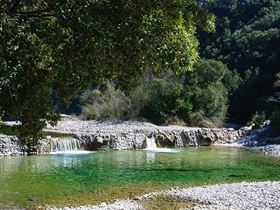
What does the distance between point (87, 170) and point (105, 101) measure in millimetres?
37042

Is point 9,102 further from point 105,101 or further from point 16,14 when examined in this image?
point 105,101

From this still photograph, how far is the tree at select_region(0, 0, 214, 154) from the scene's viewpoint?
332 inches

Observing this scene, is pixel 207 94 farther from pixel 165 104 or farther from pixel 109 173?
pixel 109 173

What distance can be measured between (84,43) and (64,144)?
28.1 meters

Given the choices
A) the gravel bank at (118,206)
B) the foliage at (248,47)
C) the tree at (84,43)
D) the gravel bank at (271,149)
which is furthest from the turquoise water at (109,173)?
the foliage at (248,47)

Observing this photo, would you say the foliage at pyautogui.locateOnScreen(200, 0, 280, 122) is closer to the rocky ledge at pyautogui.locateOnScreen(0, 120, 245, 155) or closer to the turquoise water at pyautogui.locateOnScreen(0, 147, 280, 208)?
the rocky ledge at pyautogui.locateOnScreen(0, 120, 245, 155)

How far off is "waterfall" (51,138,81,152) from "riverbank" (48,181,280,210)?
1728cm

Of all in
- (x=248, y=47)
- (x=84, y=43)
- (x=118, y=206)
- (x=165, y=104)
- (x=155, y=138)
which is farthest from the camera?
(x=248, y=47)

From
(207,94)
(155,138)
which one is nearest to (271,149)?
(155,138)

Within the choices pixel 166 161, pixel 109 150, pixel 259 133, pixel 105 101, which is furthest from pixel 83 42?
pixel 105 101

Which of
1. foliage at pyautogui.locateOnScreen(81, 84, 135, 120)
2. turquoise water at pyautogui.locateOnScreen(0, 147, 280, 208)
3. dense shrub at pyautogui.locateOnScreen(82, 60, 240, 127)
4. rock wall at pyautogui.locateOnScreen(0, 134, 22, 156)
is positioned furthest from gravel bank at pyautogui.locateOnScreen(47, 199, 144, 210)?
foliage at pyautogui.locateOnScreen(81, 84, 135, 120)

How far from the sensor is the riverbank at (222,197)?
Answer: 53.6ft

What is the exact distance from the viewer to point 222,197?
1766 centimetres

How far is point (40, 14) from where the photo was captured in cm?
973
